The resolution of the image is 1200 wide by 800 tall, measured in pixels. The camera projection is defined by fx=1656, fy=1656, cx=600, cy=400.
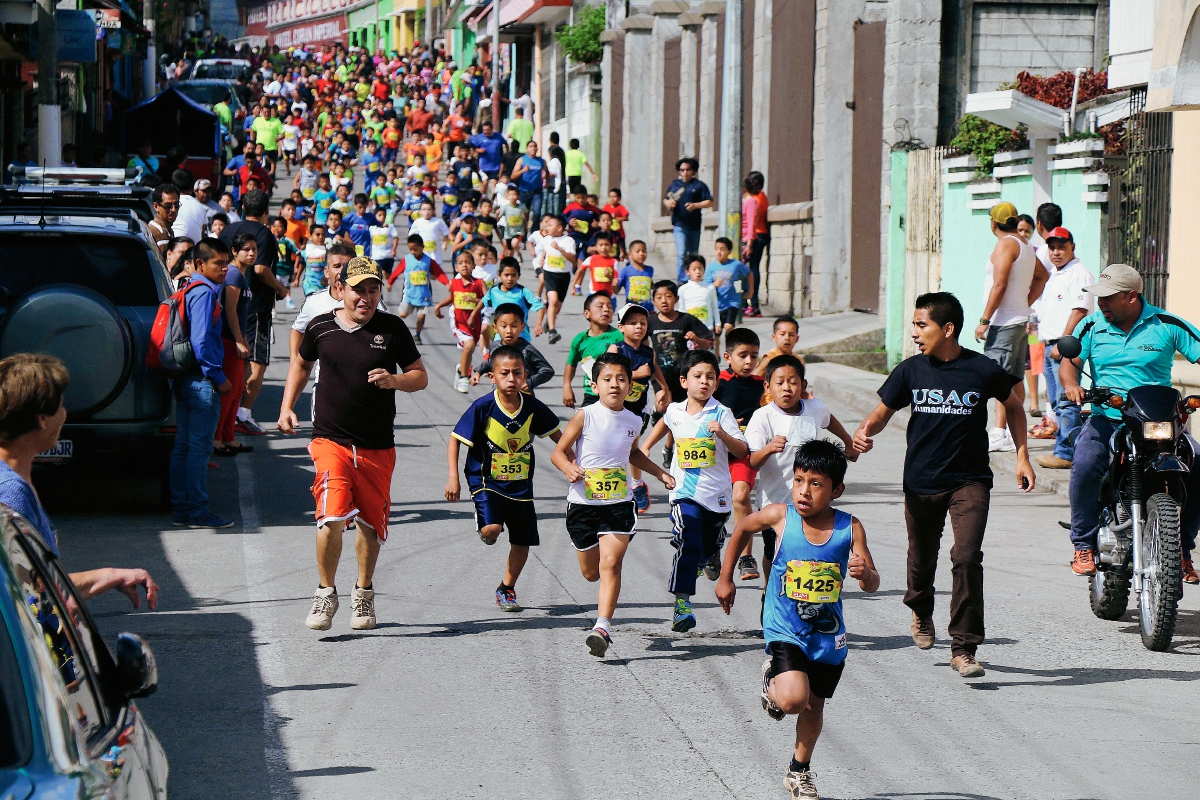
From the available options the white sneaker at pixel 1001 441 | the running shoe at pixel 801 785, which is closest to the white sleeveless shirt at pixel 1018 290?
the white sneaker at pixel 1001 441

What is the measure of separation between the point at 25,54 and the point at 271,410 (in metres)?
11.9

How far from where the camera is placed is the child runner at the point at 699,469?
27.5 feet

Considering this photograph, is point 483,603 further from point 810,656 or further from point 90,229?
point 90,229

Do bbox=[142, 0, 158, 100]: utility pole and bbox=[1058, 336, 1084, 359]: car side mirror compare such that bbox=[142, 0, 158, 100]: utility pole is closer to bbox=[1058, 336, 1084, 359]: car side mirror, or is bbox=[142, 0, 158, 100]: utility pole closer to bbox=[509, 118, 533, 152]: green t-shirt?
bbox=[509, 118, 533, 152]: green t-shirt

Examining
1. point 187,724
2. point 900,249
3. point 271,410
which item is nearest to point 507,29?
point 900,249

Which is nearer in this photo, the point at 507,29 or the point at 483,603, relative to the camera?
the point at 483,603

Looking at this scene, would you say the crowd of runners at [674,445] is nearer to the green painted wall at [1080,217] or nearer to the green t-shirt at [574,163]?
the green painted wall at [1080,217]

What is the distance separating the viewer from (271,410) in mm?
16438

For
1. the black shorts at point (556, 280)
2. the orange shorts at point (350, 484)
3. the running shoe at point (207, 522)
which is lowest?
the running shoe at point (207, 522)

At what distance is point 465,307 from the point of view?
1772 centimetres

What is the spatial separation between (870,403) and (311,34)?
9684 centimetres

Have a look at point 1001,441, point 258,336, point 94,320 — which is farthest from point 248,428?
point 1001,441

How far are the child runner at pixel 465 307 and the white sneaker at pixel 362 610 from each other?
8.98 metres

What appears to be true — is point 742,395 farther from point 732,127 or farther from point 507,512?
point 732,127
